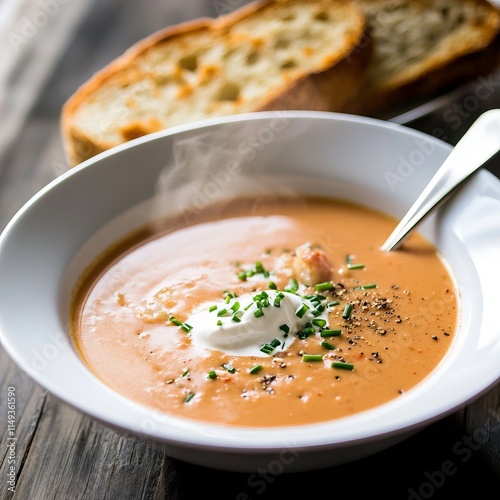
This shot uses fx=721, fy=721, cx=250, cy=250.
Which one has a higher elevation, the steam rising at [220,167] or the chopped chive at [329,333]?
the steam rising at [220,167]

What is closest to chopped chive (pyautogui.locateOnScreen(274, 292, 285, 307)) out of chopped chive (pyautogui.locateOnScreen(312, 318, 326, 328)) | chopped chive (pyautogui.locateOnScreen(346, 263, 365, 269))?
chopped chive (pyautogui.locateOnScreen(312, 318, 326, 328))

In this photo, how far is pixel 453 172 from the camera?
7.99ft

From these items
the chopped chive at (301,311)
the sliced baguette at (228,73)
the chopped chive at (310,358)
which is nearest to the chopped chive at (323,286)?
the chopped chive at (301,311)

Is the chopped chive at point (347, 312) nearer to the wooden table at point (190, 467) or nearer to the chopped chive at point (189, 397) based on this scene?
the wooden table at point (190, 467)

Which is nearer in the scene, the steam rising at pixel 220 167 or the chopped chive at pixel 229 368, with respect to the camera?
the chopped chive at pixel 229 368

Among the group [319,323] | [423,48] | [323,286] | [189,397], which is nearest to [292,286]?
[323,286]

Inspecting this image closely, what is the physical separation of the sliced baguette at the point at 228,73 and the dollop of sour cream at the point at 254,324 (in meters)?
1.22

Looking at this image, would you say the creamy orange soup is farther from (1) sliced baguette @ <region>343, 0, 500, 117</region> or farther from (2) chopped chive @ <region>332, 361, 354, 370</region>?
(1) sliced baguette @ <region>343, 0, 500, 117</region>

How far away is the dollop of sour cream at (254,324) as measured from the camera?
206cm

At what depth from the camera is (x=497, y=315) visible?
6.60 ft

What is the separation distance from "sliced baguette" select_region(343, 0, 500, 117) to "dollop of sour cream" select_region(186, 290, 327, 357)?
4.85ft

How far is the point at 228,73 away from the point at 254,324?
5.59 ft

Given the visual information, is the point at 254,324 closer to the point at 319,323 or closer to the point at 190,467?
the point at 319,323

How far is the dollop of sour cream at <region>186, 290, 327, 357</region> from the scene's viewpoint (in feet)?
6.77
